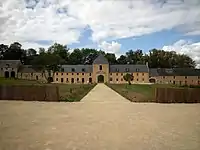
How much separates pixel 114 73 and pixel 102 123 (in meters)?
47.1

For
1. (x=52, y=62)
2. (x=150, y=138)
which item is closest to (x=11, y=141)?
(x=150, y=138)

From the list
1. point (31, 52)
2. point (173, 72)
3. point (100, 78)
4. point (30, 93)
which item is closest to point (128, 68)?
point (100, 78)

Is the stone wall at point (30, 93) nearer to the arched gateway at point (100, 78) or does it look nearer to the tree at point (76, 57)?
the arched gateway at point (100, 78)

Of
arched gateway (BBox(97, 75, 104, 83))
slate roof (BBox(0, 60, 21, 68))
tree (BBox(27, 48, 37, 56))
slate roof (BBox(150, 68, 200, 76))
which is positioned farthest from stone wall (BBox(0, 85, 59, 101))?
tree (BBox(27, 48, 37, 56))

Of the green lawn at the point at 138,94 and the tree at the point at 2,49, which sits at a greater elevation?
the tree at the point at 2,49

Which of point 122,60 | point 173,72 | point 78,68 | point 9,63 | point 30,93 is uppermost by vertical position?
point 122,60

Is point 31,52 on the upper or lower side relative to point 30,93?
upper

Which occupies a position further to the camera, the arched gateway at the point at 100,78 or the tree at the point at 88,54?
the tree at the point at 88,54

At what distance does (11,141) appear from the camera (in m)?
4.81

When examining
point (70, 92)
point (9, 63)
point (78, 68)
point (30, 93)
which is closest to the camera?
point (30, 93)

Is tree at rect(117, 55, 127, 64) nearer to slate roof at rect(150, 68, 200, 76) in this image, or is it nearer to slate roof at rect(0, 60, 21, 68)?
slate roof at rect(150, 68, 200, 76)

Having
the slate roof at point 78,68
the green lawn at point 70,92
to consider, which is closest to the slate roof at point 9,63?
the slate roof at point 78,68

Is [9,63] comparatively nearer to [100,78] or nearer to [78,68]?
[78,68]

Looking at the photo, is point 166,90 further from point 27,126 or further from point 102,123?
point 27,126
